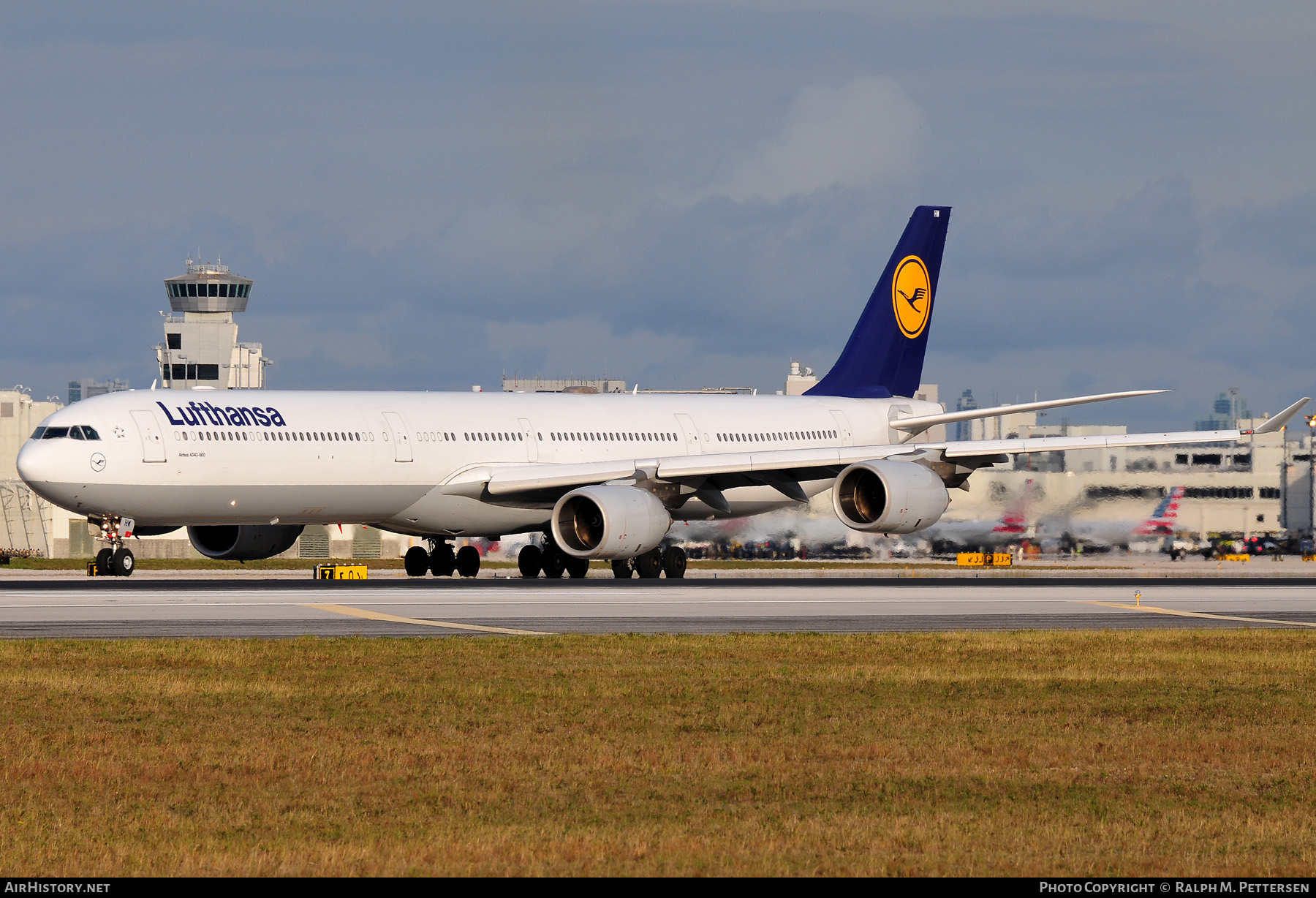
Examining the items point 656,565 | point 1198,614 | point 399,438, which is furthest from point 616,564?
point 1198,614

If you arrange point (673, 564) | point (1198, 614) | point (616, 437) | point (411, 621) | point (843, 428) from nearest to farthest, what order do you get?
point (411, 621), point (1198, 614), point (673, 564), point (616, 437), point (843, 428)

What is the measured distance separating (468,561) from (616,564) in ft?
15.8

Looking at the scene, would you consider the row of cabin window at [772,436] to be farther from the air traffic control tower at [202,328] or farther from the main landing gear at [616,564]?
the air traffic control tower at [202,328]

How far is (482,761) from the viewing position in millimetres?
12305

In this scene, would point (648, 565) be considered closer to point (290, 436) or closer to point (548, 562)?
point (548, 562)

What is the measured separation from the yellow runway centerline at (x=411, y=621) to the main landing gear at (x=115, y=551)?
28.7 feet

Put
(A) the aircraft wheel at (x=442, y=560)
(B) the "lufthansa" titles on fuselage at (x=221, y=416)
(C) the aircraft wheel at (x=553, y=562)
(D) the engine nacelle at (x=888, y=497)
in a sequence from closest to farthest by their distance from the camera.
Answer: (B) the "lufthansa" titles on fuselage at (x=221, y=416) → (D) the engine nacelle at (x=888, y=497) → (C) the aircraft wheel at (x=553, y=562) → (A) the aircraft wheel at (x=442, y=560)

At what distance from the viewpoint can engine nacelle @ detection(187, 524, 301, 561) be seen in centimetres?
4128

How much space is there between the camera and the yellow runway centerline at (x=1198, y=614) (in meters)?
27.7

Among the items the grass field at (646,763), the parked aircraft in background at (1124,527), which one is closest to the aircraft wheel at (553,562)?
the parked aircraft in background at (1124,527)

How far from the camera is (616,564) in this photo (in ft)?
141

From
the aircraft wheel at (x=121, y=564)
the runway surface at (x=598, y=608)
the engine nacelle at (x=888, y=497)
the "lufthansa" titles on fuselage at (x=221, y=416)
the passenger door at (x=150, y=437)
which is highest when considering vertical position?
the "lufthansa" titles on fuselage at (x=221, y=416)

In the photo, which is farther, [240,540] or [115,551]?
[240,540]

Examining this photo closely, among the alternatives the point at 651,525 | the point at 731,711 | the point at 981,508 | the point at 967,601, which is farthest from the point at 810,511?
the point at 731,711
